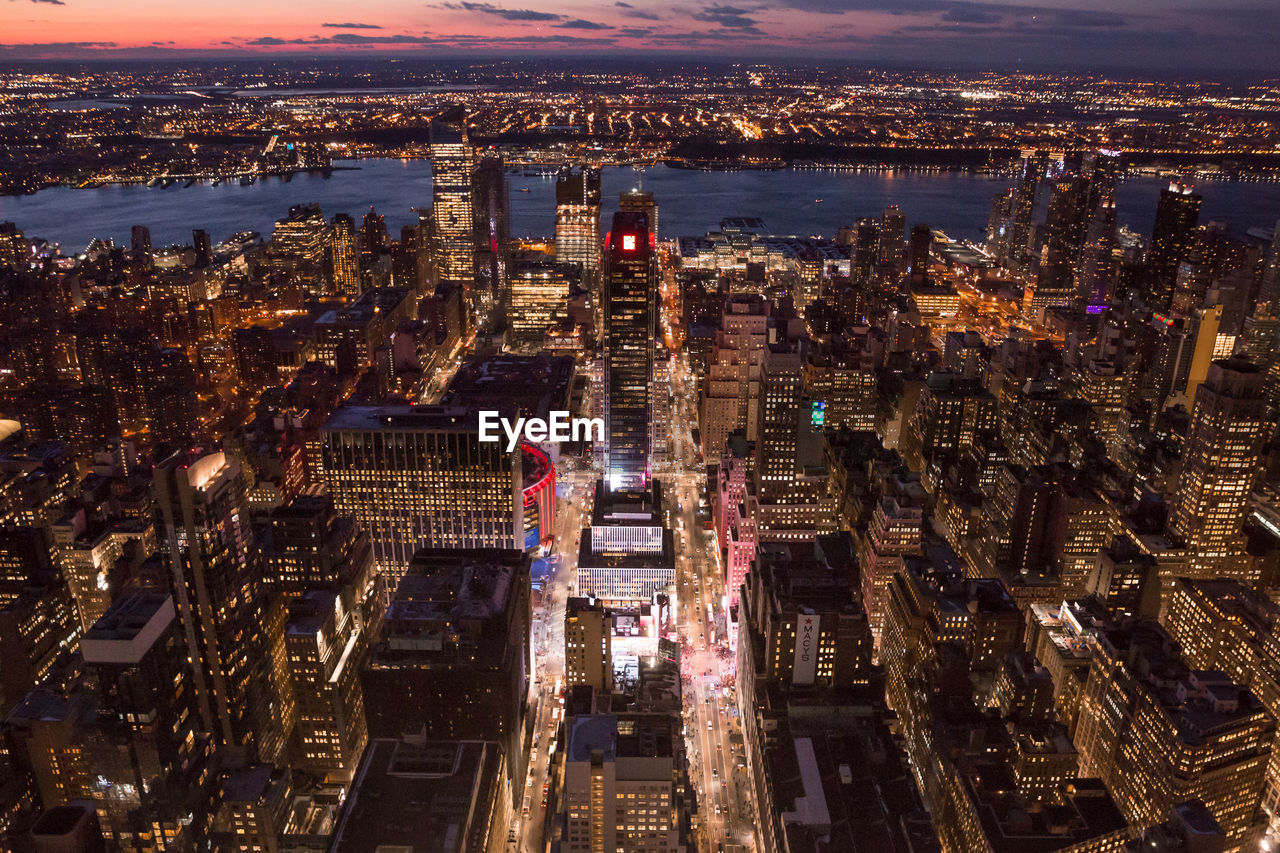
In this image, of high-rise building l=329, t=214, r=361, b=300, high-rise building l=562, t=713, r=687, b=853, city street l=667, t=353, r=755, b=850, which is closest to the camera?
high-rise building l=562, t=713, r=687, b=853

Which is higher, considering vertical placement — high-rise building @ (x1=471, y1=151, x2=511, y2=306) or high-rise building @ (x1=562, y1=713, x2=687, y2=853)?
high-rise building @ (x1=471, y1=151, x2=511, y2=306)

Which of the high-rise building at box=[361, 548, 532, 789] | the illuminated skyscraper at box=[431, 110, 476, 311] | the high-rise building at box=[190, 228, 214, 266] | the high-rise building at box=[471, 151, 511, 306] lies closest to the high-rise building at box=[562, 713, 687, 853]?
the high-rise building at box=[361, 548, 532, 789]

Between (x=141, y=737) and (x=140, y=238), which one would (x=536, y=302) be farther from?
(x=141, y=737)

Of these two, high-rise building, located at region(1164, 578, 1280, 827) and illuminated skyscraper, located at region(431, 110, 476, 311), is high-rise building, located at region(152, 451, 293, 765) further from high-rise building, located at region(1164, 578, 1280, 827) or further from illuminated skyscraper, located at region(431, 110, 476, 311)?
illuminated skyscraper, located at region(431, 110, 476, 311)

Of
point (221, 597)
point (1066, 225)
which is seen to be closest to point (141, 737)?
point (221, 597)

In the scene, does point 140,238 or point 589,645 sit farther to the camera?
point 140,238

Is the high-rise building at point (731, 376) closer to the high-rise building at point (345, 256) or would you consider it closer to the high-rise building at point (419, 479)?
the high-rise building at point (419, 479)
